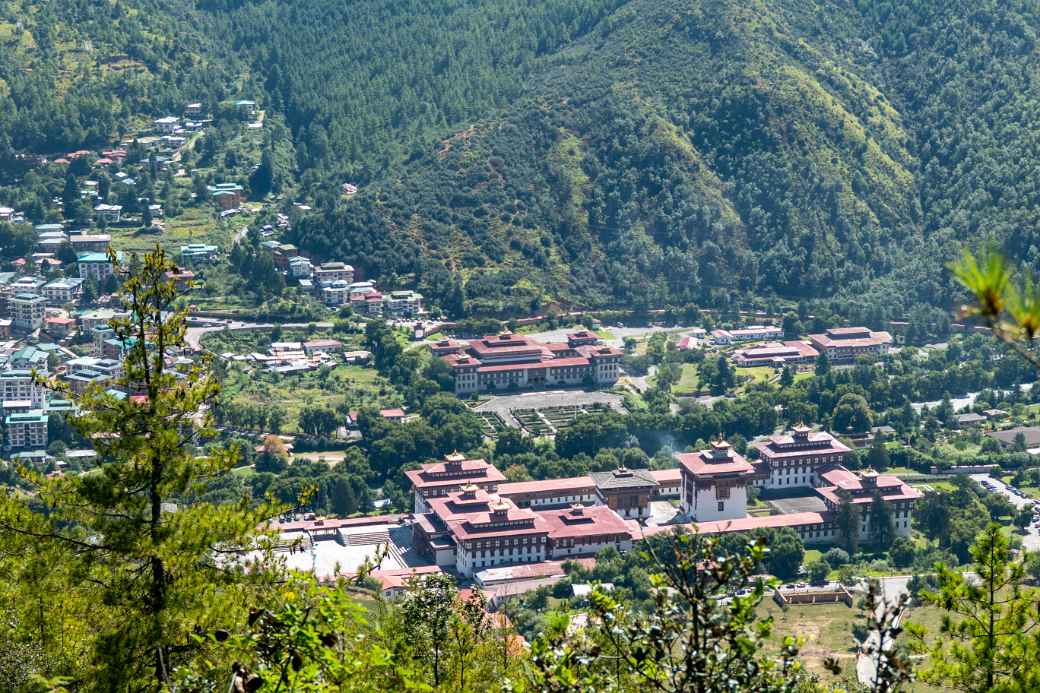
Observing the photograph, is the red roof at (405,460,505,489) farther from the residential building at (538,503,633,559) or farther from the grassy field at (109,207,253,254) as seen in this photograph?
the grassy field at (109,207,253,254)

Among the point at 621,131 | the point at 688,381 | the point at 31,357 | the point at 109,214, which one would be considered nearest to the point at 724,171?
the point at 621,131

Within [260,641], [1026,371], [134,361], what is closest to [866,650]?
[260,641]

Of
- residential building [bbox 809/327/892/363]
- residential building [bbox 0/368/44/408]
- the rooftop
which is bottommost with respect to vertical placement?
the rooftop

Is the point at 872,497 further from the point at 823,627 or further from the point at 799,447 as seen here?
the point at 823,627

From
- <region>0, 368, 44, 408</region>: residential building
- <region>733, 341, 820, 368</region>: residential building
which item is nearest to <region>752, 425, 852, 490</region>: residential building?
<region>733, 341, 820, 368</region>: residential building

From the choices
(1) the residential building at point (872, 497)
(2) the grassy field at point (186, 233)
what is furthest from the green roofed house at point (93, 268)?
(1) the residential building at point (872, 497)

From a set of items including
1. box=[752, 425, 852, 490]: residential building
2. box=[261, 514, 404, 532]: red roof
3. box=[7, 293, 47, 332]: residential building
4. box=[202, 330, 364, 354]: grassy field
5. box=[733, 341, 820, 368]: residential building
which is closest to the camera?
box=[261, 514, 404, 532]: red roof

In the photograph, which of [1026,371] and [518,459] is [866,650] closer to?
[518,459]
